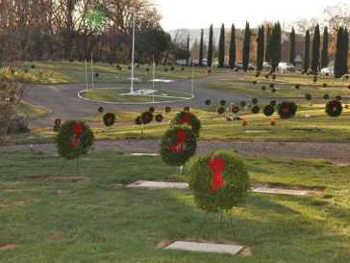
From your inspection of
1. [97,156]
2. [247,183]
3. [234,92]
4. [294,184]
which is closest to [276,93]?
[234,92]

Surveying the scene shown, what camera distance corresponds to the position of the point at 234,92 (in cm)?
6938

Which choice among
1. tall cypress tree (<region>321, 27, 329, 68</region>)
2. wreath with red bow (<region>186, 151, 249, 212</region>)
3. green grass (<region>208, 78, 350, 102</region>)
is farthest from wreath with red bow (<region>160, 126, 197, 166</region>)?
tall cypress tree (<region>321, 27, 329, 68</region>)

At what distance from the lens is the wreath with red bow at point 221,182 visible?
10398 mm

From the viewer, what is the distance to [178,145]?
1602cm

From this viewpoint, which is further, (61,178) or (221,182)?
(61,178)

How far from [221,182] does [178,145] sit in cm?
566

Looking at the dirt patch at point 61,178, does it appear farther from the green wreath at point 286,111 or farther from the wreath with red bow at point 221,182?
the green wreath at point 286,111

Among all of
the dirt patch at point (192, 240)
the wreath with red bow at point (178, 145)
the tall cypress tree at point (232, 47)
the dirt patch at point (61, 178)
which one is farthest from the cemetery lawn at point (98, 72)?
the dirt patch at point (192, 240)

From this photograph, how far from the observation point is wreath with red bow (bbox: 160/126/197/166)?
52.6 ft

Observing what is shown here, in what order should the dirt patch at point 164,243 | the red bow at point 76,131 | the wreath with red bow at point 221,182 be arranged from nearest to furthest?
1. the dirt patch at point 164,243
2. the wreath with red bow at point 221,182
3. the red bow at point 76,131

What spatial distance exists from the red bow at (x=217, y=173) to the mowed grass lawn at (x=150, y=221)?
74 centimetres

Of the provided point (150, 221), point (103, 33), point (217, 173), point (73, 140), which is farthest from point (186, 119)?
point (103, 33)

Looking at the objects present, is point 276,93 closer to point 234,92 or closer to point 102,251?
point 234,92

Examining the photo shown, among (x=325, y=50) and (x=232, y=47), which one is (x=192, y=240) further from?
(x=325, y=50)
